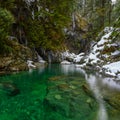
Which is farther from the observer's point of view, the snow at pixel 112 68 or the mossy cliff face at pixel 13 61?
the mossy cliff face at pixel 13 61

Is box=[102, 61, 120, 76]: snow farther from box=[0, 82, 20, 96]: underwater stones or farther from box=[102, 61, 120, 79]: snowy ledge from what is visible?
box=[0, 82, 20, 96]: underwater stones

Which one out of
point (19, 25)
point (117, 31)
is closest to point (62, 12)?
point (19, 25)

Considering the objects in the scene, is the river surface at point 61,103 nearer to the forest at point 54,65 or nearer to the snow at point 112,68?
the forest at point 54,65

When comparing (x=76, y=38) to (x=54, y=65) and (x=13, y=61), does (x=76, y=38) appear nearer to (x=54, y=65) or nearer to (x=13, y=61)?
(x=54, y=65)

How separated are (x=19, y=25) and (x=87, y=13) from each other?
35.2m

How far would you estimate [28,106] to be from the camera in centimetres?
1259

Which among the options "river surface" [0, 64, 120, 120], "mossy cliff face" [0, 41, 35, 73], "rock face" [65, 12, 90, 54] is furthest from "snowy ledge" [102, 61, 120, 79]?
"rock face" [65, 12, 90, 54]

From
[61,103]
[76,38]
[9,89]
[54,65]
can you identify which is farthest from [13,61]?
[76,38]

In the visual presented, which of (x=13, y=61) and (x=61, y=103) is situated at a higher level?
(x=13, y=61)

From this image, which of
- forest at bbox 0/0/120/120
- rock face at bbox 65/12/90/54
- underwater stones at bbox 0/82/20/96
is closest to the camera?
forest at bbox 0/0/120/120

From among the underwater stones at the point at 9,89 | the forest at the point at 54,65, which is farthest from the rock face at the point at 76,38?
the underwater stones at the point at 9,89

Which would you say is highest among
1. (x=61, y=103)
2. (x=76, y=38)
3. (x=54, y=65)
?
(x=76, y=38)

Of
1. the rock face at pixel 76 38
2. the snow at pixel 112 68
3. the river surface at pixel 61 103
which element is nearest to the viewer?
the river surface at pixel 61 103

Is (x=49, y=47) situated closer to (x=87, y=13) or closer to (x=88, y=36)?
(x=88, y=36)
